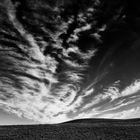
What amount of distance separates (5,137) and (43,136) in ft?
17.2

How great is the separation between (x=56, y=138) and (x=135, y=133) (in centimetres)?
1121

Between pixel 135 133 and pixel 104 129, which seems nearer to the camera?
pixel 135 133

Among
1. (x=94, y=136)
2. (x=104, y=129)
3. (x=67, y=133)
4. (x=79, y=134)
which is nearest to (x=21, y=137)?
(x=67, y=133)

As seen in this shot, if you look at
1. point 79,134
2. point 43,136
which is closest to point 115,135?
point 79,134

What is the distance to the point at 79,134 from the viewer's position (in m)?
24.2

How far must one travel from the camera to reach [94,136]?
23203 mm

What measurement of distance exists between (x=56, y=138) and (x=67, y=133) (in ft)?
9.16

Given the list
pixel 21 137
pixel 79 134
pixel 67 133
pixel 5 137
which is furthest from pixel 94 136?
pixel 5 137

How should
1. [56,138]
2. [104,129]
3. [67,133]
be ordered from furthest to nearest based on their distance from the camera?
[104,129], [67,133], [56,138]

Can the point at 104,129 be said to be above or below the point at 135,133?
above

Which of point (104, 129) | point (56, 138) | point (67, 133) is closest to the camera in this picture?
point (56, 138)

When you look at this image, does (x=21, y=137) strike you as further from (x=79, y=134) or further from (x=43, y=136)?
(x=79, y=134)

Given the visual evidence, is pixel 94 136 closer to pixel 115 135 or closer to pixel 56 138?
pixel 115 135

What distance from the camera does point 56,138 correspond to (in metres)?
22.7
